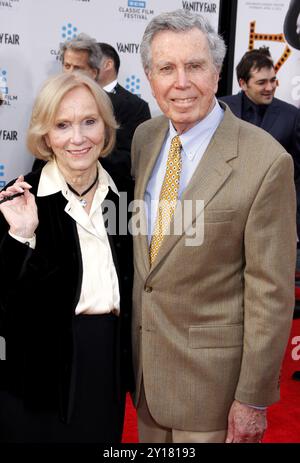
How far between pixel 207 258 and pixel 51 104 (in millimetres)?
685

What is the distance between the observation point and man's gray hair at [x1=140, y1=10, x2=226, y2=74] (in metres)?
2.02

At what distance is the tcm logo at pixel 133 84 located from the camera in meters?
5.44

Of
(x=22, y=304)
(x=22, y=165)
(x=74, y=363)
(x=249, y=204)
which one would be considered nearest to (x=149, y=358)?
(x=74, y=363)

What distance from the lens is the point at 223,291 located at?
2.03 m

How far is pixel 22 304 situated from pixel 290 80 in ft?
14.3

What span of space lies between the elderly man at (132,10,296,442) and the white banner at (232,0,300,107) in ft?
12.1

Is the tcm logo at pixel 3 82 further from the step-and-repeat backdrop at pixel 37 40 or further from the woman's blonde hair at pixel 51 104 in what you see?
the woman's blonde hair at pixel 51 104

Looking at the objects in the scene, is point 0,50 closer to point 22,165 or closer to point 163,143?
point 22,165

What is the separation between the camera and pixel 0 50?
5133 mm

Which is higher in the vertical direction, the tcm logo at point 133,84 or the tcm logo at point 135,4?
the tcm logo at point 135,4

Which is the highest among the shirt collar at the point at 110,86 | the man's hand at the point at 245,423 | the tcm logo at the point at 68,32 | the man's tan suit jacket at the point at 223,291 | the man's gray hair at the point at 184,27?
the tcm logo at the point at 68,32

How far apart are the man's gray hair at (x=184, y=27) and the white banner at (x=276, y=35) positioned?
3.65 m

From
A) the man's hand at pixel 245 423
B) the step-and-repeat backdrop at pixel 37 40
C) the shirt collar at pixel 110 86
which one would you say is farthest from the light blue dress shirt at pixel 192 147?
the step-and-repeat backdrop at pixel 37 40

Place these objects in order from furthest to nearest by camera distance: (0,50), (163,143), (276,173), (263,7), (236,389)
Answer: (263,7) < (0,50) < (163,143) < (236,389) < (276,173)
